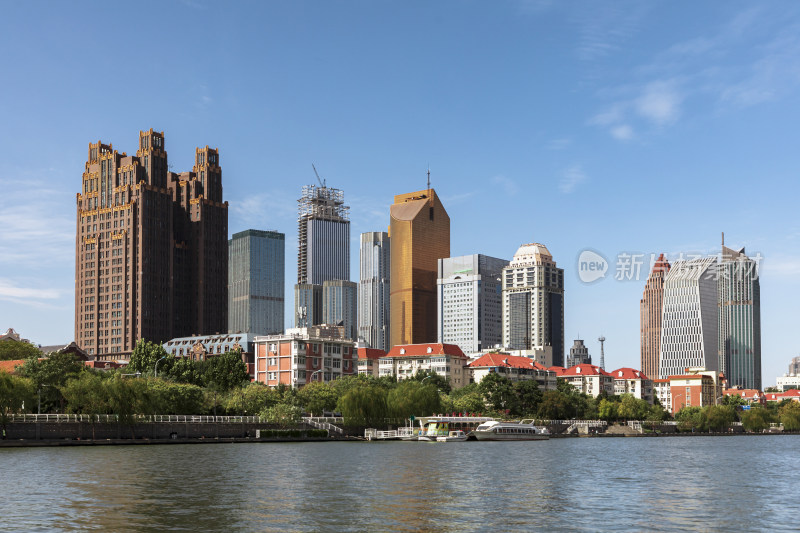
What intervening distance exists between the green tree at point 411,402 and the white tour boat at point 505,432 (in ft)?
29.4

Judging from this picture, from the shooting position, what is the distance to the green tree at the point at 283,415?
→ 15462cm

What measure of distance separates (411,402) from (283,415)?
23.7 metres

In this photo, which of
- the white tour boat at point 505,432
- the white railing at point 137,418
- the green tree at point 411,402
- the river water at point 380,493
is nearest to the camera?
the river water at point 380,493

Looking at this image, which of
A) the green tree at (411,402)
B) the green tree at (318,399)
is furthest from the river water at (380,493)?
the green tree at (318,399)

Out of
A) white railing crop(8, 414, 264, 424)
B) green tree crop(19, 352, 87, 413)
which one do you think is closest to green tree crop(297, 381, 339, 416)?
white railing crop(8, 414, 264, 424)

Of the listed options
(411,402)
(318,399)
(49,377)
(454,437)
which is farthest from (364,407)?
(49,377)

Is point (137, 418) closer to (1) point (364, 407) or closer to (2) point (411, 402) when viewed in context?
(1) point (364, 407)

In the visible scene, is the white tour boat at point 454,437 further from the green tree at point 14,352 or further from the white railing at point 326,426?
the green tree at point 14,352

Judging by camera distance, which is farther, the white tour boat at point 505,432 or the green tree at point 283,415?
the white tour boat at point 505,432

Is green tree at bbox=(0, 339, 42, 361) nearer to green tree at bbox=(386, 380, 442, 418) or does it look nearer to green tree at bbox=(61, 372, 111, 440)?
green tree at bbox=(61, 372, 111, 440)

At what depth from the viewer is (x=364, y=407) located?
157875 mm

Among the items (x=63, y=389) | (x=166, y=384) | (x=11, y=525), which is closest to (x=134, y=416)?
(x=63, y=389)

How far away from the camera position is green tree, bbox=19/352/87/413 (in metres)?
141

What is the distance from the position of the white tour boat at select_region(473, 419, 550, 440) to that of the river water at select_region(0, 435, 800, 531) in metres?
65.0
